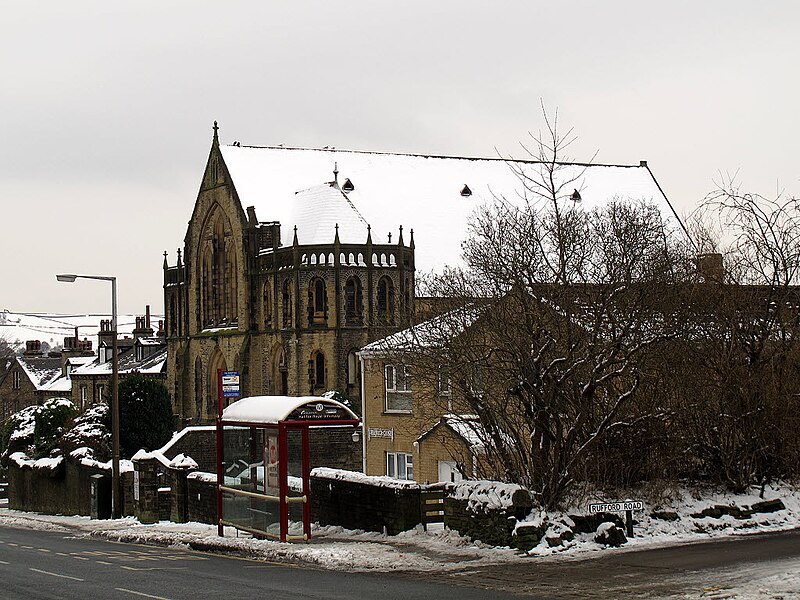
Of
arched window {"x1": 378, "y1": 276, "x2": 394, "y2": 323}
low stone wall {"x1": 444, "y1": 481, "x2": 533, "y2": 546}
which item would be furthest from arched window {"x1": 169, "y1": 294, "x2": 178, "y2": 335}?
low stone wall {"x1": 444, "y1": 481, "x2": 533, "y2": 546}

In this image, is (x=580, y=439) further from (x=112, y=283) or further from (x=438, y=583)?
(x=112, y=283)

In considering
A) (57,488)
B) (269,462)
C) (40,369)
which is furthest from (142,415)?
(40,369)

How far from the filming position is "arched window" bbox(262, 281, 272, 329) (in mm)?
67500

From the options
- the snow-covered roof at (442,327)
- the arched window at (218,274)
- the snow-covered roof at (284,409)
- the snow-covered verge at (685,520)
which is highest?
the arched window at (218,274)

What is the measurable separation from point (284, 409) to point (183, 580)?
4.79 m

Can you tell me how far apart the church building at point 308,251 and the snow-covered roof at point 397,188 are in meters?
0.09

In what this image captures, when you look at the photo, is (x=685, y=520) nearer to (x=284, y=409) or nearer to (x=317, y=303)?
(x=284, y=409)

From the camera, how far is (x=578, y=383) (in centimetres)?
2108

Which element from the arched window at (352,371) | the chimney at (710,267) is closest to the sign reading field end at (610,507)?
the chimney at (710,267)

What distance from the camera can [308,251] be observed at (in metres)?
64.8

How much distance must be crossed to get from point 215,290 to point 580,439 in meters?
53.5

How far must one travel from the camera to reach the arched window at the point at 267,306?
67500mm

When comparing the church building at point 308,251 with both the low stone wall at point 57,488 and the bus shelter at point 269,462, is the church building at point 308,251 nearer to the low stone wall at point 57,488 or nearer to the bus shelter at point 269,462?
the low stone wall at point 57,488

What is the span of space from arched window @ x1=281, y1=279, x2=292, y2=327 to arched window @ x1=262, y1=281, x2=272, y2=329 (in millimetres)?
1582
